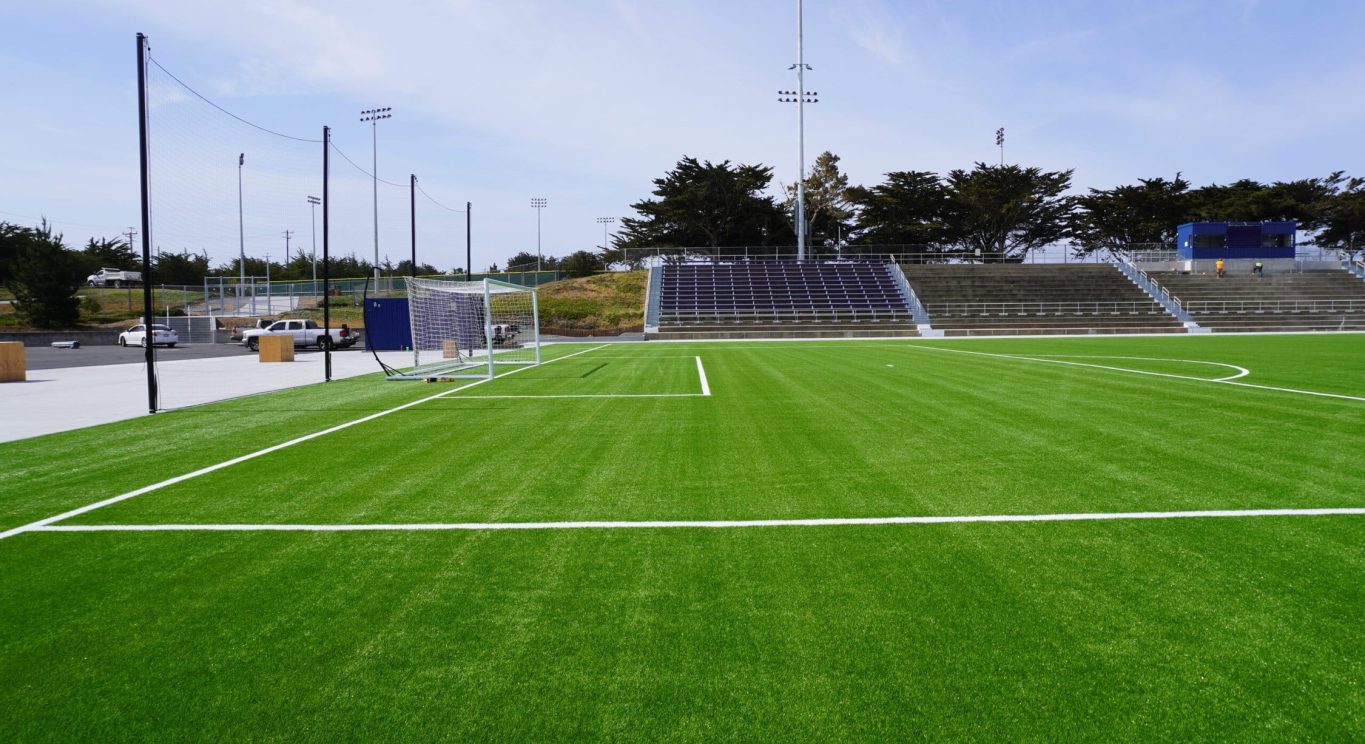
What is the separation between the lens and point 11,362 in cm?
1466

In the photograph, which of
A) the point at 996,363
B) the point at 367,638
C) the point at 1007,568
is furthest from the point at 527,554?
the point at 996,363

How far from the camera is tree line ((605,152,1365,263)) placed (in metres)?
62.8

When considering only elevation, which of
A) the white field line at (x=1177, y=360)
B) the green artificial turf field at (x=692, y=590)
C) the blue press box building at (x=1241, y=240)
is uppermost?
the blue press box building at (x=1241, y=240)

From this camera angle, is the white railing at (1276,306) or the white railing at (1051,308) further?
the white railing at (1051,308)

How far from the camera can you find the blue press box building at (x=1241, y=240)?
4800 cm

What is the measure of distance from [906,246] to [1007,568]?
51.1 metres

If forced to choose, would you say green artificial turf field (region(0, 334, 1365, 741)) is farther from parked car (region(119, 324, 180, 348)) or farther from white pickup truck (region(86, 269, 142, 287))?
white pickup truck (region(86, 269, 142, 287))

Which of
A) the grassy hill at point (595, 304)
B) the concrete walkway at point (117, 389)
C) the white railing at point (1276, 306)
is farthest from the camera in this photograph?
the grassy hill at point (595, 304)

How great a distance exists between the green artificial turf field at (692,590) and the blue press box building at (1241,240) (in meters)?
50.2

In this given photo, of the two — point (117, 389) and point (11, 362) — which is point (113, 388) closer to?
point (117, 389)

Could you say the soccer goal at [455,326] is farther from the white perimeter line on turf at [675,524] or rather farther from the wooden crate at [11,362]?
the white perimeter line on turf at [675,524]

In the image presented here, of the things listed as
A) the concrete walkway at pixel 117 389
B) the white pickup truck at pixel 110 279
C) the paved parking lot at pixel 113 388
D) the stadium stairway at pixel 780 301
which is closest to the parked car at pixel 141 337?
the paved parking lot at pixel 113 388

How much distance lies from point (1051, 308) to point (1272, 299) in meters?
13.1

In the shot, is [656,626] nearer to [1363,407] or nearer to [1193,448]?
[1193,448]
